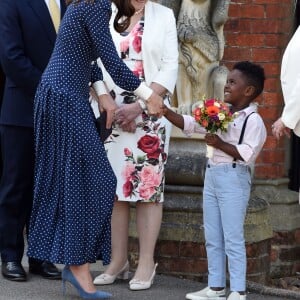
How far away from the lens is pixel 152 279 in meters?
6.83

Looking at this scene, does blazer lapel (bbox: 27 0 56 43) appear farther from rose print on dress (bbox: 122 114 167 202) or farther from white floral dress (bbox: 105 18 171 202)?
rose print on dress (bbox: 122 114 167 202)

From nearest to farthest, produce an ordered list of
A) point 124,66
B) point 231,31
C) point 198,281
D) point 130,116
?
1. point 124,66
2. point 130,116
3. point 198,281
4. point 231,31

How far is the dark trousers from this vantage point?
6.68 m

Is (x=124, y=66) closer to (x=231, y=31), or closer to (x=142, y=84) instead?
(x=142, y=84)

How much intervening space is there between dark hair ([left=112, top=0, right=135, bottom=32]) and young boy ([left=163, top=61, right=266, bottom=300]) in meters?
0.63

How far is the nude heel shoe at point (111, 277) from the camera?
267 inches

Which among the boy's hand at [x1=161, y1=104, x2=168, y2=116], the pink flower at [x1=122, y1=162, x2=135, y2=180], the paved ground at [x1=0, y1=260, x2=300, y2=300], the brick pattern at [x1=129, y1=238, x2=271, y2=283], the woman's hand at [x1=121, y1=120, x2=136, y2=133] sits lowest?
the paved ground at [x1=0, y1=260, x2=300, y2=300]

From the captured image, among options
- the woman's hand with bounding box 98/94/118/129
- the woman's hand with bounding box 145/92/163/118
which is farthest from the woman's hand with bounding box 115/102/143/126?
the woman's hand with bounding box 145/92/163/118

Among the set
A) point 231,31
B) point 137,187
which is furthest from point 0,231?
point 231,31

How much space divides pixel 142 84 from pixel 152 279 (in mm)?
1365

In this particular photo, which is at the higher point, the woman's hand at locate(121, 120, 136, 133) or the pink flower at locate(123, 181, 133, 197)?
the woman's hand at locate(121, 120, 136, 133)

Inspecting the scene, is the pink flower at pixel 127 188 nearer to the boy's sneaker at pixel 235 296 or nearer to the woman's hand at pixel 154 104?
the woman's hand at pixel 154 104

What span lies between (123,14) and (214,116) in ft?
3.00

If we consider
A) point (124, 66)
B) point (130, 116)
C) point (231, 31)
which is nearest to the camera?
point (124, 66)
